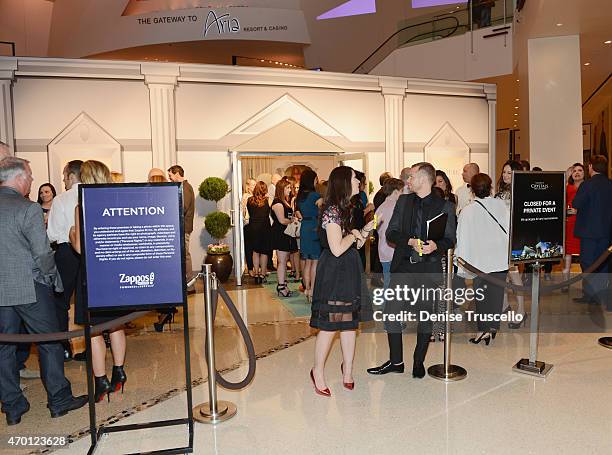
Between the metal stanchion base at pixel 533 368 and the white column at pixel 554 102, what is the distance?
5871mm

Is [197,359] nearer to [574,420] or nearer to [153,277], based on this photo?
[153,277]

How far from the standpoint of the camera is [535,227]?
14.2ft

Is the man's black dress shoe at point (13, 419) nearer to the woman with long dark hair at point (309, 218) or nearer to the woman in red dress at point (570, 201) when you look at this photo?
the woman with long dark hair at point (309, 218)

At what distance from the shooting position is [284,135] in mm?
8672

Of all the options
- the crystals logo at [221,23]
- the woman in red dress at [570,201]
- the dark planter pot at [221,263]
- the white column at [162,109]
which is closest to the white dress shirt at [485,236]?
the woman in red dress at [570,201]

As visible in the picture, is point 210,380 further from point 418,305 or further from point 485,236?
point 485,236

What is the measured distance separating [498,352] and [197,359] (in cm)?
249

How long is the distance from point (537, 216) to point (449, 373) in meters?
1.40

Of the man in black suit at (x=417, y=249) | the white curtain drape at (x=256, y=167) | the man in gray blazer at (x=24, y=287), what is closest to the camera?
the man in gray blazer at (x=24, y=287)

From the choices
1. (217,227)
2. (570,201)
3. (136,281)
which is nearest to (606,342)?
(570,201)

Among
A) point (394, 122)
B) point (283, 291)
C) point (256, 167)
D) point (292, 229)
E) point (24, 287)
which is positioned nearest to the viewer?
point (24, 287)

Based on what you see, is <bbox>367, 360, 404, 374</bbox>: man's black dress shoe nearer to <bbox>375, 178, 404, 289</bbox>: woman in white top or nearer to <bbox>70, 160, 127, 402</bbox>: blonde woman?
<bbox>375, 178, 404, 289</bbox>: woman in white top

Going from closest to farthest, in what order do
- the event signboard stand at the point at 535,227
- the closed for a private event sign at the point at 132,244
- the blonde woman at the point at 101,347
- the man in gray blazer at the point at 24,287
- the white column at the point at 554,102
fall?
the closed for a private event sign at the point at 132,244 < the man in gray blazer at the point at 24,287 < the blonde woman at the point at 101,347 < the event signboard stand at the point at 535,227 < the white column at the point at 554,102

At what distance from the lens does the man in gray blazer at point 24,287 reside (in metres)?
3.30
